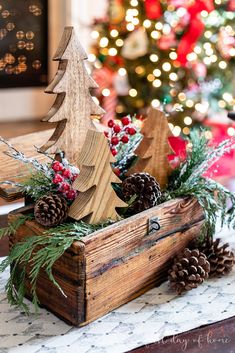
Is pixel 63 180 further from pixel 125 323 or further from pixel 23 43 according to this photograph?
pixel 23 43

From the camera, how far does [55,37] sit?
13.1 feet

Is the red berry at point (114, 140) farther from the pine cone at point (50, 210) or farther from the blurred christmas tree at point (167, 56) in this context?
the blurred christmas tree at point (167, 56)

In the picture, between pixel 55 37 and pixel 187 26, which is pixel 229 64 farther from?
pixel 55 37

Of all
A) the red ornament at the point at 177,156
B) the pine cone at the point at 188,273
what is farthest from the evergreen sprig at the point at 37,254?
the red ornament at the point at 177,156

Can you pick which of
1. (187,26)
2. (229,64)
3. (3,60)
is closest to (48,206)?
(187,26)

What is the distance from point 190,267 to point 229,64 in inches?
74.4

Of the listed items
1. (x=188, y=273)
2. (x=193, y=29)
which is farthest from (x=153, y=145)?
(x=193, y=29)

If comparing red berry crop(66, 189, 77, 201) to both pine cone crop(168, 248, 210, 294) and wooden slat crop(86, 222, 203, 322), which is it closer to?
wooden slat crop(86, 222, 203, 322)

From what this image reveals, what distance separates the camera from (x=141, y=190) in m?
1.55

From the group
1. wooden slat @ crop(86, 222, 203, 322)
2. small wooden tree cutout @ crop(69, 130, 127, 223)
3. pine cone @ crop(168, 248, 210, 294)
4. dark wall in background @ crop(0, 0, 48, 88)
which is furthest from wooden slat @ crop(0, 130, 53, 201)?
dark wall in background @ crop(0, 0, 48, 88)

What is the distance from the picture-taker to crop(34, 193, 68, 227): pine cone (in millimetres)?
1451

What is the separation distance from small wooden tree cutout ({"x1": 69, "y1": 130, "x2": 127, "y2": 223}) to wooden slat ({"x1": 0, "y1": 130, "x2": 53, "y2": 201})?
0.19 meters

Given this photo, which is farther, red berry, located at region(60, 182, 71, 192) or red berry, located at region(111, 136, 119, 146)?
red berry, located at region(111, 136, 119, 146)

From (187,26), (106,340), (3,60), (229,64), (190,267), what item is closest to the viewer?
(106,340)
